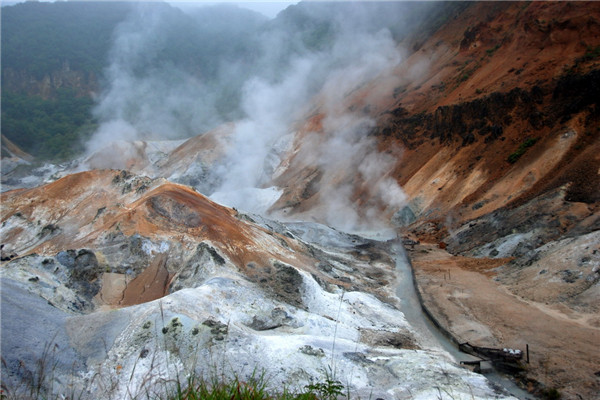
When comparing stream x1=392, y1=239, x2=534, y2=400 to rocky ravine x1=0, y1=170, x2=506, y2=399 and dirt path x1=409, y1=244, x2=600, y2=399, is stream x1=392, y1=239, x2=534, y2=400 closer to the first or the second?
dirt path x1=409, y1=244, x2=600, y2=399

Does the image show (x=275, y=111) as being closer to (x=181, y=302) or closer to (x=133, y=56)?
(x=181, y=302)

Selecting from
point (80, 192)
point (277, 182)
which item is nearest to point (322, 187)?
point (277, 182)

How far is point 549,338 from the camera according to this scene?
1350cm

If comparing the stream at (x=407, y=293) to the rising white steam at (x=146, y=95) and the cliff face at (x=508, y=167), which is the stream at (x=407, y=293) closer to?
the cliff face at (x=508, y=167)

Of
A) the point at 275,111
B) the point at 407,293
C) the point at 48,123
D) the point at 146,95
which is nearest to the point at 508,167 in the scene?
the point at 407,293

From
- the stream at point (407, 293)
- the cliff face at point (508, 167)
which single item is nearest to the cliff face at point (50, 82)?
the cliff face at point (508, 167)

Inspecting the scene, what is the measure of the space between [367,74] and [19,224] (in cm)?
5420

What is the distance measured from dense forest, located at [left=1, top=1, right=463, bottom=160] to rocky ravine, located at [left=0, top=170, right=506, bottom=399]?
198 feet

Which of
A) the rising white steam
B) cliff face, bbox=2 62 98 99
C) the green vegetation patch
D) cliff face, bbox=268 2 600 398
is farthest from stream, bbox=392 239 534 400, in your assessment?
cliff face, bbox=2 62 98 99

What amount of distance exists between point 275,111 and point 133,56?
237 feet

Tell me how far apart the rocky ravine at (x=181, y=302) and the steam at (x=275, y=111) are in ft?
43.5

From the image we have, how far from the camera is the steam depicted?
44438mm

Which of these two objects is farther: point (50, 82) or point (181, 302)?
point (50, 82)

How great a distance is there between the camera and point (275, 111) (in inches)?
2963
